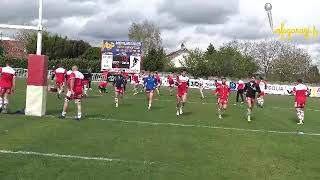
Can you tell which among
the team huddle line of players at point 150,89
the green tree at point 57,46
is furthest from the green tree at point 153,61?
the team huddle line of players at point 150,89

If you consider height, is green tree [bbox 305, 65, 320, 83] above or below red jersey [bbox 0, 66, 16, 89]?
above

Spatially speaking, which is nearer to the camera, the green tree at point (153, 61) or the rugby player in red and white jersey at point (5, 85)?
the rugby player in red and white jersey at point (5, 85)

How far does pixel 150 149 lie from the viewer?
11562mm

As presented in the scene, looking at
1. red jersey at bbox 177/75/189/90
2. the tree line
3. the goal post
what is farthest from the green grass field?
the tree line

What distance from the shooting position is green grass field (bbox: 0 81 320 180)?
904 centimetres

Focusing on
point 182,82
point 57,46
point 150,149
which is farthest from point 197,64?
point 150,149

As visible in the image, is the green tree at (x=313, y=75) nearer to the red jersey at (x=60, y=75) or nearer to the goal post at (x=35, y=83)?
the red jersey at (x=60, y=75)

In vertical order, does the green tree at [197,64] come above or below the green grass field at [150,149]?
above

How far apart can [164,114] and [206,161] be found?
10.6 m

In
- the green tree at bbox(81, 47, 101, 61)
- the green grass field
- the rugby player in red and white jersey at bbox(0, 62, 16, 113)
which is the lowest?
the green grass field

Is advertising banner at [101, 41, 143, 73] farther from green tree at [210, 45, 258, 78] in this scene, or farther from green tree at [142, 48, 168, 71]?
green tree at [210, 45, 258, 78]

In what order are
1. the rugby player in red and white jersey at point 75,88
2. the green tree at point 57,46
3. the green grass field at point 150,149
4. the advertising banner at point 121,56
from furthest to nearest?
1. the green tree at point 57,46
2. the advertising banner at point 121,56
3. the rugby player in red and white jersey at point 75,88
4. the green grass field at point 150,149

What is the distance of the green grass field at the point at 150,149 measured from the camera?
356 inches

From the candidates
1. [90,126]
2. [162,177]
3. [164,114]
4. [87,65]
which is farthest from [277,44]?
[162,177]
